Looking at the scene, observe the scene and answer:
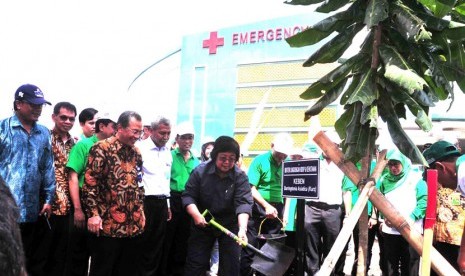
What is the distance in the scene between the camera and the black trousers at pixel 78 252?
530cm

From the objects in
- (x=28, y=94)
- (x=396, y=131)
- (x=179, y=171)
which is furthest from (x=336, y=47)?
(x=179, y=171)

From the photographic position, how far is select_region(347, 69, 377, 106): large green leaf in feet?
9.68

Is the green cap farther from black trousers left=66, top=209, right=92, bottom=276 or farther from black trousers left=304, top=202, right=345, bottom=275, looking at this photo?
black trousers left=66, top=209, right=92, bottom=276

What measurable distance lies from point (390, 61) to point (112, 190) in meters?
2.83

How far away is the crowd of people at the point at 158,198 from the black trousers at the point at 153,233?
12 millimetres

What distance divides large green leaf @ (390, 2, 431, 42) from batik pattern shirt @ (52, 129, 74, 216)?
142 inches

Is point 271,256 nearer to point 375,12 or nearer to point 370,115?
point 370,115

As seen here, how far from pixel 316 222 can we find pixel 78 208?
327cm

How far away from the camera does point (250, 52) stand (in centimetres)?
1441

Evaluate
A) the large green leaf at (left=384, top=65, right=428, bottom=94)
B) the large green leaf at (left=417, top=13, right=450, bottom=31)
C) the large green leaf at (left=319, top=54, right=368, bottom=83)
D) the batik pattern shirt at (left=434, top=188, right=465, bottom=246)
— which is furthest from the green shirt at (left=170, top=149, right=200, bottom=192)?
the large green leaf at (left=417, top=13, right=450, bottom=31)

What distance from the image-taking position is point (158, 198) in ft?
19.7

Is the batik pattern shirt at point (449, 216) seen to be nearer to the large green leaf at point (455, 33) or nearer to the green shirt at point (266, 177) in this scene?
the large green leaf at point (455, 33)

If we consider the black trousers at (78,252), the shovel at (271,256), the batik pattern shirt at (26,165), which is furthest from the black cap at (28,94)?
the shovel at (271,256)

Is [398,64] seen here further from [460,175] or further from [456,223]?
[456,223]
